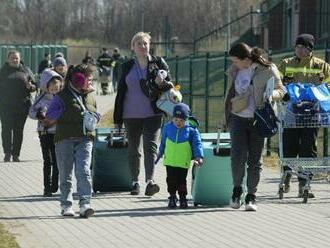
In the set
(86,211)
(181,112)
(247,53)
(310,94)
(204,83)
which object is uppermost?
(247,53)

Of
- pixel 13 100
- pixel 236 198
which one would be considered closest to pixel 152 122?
pixel 236 198

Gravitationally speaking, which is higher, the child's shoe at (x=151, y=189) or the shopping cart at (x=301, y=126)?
the shopping cart at (x=301, y=126)

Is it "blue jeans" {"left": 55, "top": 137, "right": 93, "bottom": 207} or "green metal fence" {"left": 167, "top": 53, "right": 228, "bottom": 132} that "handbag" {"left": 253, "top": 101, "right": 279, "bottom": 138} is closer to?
"blue jeans" {"left": 55, "top": 137, "right": 93, "bottom": 207}

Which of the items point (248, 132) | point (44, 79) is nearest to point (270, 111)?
point (248, 132)

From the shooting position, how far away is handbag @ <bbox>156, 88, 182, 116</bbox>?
12954 mm

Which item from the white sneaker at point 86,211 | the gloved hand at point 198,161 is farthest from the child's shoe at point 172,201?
the white sneaker at point 86,211

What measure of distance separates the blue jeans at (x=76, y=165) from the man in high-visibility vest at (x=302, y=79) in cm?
309

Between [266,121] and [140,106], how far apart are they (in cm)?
211

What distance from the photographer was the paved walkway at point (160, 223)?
1012cm

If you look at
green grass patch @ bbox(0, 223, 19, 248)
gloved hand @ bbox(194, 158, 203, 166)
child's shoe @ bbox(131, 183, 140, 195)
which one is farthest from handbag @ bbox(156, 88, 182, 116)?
green grass patch @ bbox(0, 223, 19, 248)

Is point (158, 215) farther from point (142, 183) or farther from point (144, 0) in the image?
point (144, 0)

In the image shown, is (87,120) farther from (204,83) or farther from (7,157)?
(204,83)

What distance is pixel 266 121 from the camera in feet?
39.1

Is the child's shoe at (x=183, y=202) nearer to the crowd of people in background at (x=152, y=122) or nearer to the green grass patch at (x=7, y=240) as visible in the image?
the crowd of people in background at (x=152, y=122)
